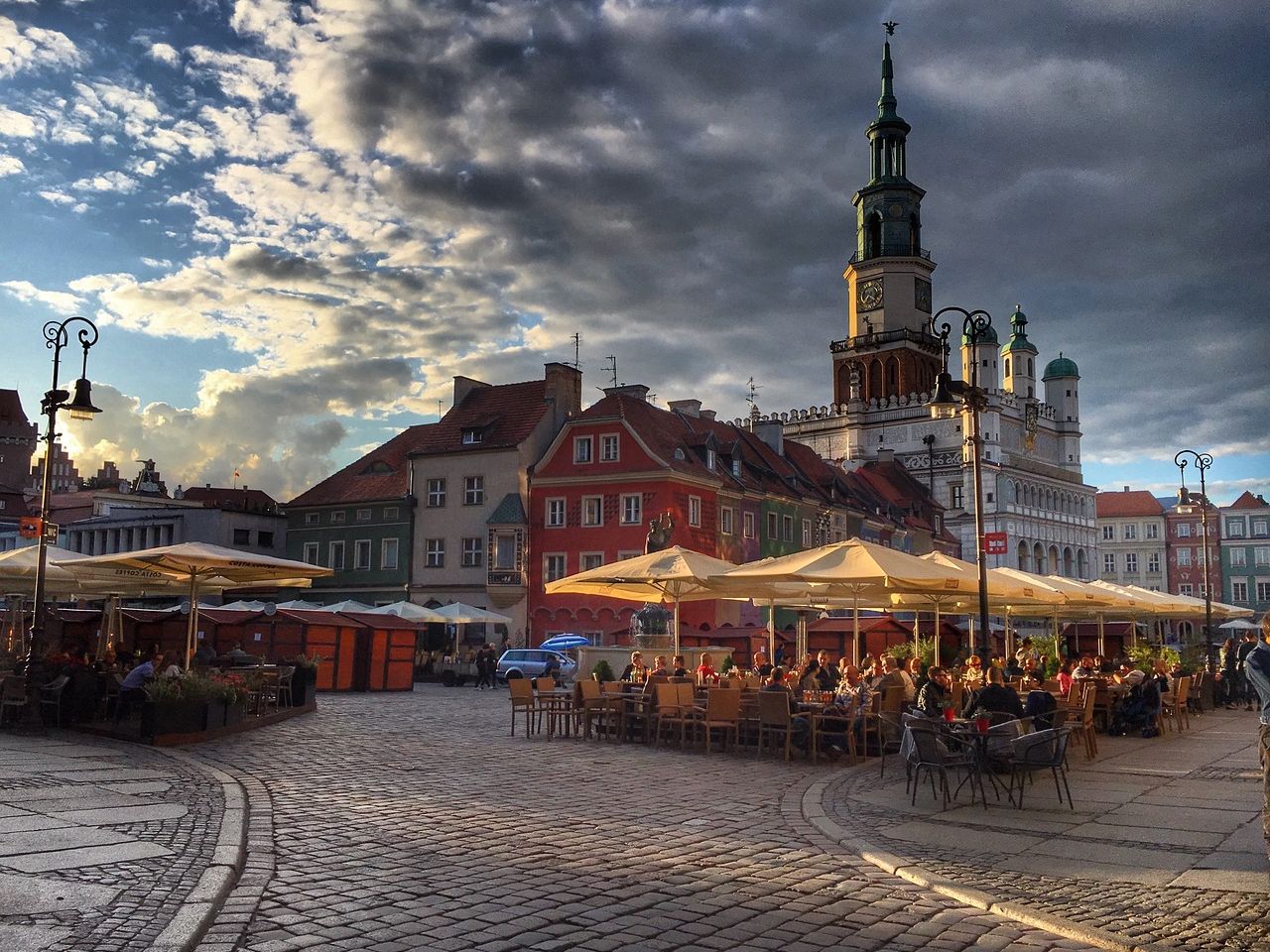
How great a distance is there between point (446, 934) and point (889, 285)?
105967mm

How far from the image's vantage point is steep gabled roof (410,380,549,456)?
5334 centimetres

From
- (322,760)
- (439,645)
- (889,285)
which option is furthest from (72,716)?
(889,285)

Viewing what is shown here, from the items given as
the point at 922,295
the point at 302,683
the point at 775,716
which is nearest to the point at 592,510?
the point at 302,683

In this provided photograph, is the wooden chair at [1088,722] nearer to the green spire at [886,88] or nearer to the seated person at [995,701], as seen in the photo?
the seated person at [995,701]

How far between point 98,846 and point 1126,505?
12690cm

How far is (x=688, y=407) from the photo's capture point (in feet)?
200

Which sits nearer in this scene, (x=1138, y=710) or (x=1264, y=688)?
(x=1264, y=688)

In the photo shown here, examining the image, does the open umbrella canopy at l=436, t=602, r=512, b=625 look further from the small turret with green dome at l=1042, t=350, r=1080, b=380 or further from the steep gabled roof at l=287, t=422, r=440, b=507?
the small turret with green dome at l=1042, t=350, r=1080, b=380

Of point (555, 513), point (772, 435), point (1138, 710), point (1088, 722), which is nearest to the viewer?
point (1088, 722)

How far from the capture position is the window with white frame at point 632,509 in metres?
49.0

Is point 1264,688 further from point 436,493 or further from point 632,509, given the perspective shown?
point 436,493

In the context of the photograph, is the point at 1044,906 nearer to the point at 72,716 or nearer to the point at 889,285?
the point at 72,716

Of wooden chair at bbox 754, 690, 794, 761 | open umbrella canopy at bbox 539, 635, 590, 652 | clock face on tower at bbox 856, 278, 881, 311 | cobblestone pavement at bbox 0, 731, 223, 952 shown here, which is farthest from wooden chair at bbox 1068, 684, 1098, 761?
clock face on tower at bbox 856, 278, 881, 311

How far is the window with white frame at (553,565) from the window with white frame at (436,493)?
20.6ft
